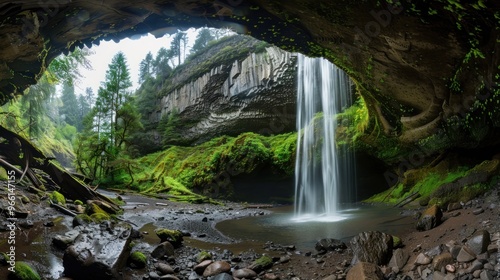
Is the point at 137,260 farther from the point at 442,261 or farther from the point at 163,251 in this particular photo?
the point at 442,261

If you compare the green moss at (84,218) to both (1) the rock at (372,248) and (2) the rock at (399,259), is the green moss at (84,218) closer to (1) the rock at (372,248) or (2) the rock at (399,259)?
(1) the rock at (372,248)

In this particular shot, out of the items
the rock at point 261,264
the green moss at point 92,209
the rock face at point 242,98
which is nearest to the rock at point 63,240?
the green moss at point 92,209

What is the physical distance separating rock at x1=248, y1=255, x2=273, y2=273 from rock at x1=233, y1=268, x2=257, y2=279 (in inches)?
5.9

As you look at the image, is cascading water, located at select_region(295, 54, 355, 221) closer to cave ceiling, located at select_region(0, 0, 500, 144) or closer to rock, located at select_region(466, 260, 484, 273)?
cave ceiling, located at select_region(0, 0, 500, 144)

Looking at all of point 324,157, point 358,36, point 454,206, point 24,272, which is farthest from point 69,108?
point 454,206

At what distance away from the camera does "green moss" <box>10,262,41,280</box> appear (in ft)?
12.3

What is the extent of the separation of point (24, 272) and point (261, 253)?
362 centimetres

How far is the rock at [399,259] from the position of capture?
14.4 ft

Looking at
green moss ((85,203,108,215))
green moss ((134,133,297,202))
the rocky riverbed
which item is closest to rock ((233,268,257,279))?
the rocky riverbed

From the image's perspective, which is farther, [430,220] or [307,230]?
[307,230]

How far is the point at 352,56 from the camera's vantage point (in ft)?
29.0

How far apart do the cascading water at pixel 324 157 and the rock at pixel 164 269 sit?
9545 millimetres

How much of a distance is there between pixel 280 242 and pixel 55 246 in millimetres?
4152

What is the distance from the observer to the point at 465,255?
3.82 meters
